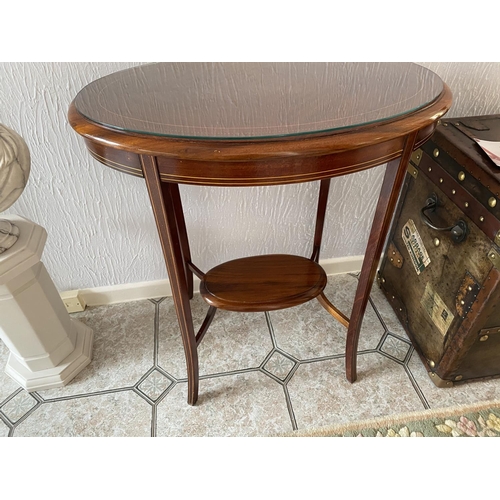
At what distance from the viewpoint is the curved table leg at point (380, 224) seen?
71 cm

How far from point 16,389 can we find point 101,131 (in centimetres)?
103

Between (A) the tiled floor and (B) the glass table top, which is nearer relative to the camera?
(B) the glass table top

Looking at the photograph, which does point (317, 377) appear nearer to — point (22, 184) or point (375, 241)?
point (375, 241)

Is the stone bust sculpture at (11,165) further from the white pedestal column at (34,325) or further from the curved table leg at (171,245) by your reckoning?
the curved table leg at (171,245)

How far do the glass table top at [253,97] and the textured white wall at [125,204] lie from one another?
29 cm

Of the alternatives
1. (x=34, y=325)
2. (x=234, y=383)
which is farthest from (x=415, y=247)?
(x=34, y=325)

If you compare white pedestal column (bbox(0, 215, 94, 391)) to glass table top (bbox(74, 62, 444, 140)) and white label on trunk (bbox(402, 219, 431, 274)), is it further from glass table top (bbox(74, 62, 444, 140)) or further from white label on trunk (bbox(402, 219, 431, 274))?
white label on trunk (bbox(402, 219, 431, 274))

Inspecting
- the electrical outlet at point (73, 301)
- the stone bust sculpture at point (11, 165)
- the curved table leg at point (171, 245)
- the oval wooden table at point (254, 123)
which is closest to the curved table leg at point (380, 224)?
the oval wooden table at point (254, 123)

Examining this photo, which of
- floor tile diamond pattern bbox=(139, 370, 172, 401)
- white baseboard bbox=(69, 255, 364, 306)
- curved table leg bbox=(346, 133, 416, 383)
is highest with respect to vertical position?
curved table leg bbox=(346, 133, 416, 383)

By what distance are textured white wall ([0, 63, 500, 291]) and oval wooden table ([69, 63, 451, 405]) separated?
307 millimetres

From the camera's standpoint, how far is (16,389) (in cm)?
118

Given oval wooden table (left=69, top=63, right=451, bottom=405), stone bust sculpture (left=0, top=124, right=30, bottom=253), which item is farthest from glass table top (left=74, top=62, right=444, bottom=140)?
stone bust sculpture (left=0, top=124, right=30, bottom=253)

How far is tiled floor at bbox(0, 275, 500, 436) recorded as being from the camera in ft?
3.58

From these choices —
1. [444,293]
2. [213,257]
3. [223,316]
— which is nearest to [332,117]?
[444,293]
